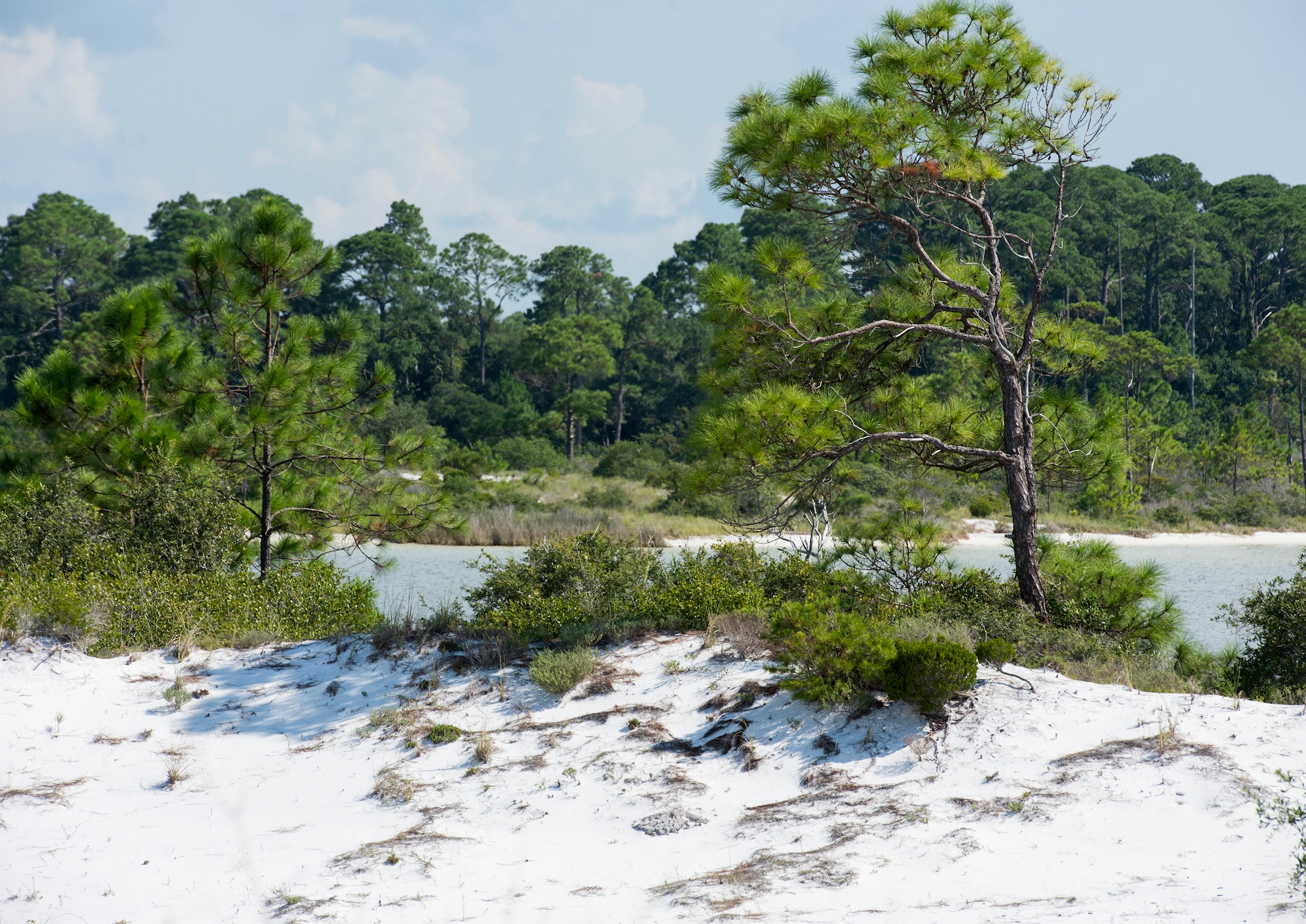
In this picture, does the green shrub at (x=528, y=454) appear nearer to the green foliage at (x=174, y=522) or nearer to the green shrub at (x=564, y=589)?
the green foliage at (x=174, y=522)

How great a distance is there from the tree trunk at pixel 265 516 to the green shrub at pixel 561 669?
16.4 ft

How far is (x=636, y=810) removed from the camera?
17.2 ft

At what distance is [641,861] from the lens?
463 centimetres

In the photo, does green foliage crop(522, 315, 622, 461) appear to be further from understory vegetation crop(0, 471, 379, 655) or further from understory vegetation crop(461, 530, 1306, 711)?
understory vegetation crop(461, 530, 1306, 711)

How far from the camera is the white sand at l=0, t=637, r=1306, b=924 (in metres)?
3.96

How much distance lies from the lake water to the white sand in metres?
3.21

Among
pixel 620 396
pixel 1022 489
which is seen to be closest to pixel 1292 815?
pixel 1022 489

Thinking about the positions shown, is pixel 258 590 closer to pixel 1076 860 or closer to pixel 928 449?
pixel 928 449

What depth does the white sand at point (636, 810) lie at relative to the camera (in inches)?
156

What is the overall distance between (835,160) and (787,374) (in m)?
1.92

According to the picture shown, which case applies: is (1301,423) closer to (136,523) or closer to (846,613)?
(846,613)

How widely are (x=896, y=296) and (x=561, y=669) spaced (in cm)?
490

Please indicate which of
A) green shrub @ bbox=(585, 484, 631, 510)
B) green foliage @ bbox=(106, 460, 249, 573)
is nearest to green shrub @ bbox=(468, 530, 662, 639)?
green foliage @ bbox=(106, 460, 249, 573)

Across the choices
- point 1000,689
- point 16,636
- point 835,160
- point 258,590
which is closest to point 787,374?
point 835,160
